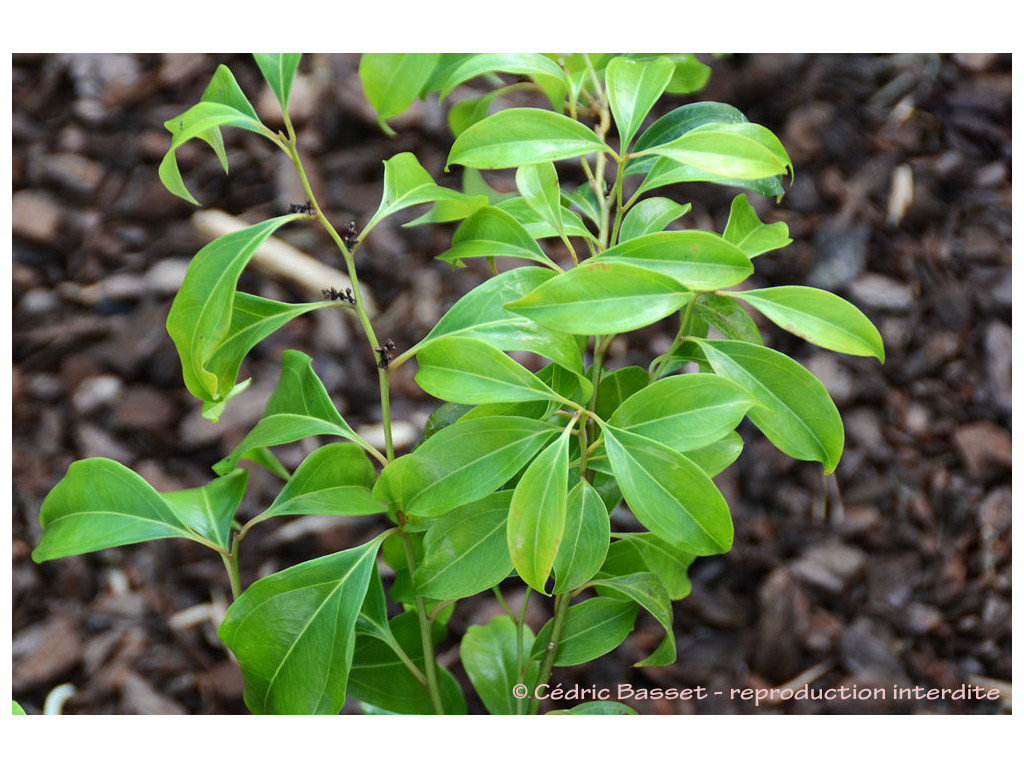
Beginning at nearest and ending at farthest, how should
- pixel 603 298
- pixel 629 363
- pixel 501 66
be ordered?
pixel 603 298 < pixel 501 66 < pixel 629 363

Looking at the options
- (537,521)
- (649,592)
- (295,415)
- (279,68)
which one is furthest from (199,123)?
(649,592)

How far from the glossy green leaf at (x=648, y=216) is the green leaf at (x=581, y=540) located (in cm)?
20

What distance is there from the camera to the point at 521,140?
19.2 inches

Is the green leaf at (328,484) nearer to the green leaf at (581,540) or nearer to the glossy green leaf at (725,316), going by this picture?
the green leaf at (581,540)

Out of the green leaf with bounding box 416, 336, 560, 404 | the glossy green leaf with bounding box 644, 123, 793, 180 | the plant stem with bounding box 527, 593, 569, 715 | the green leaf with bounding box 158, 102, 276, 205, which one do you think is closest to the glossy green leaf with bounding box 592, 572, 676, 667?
the plant stem with bounding box 527, 593, 569, 715

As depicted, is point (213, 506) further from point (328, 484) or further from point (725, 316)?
point (725, 316)

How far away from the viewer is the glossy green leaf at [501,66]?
523 millimetres

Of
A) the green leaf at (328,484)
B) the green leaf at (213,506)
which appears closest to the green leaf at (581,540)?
the green leaf at (328,484)

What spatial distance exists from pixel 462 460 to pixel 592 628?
0.19 m

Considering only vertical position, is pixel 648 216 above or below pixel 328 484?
above

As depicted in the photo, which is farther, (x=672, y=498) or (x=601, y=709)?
(x=601, y=709)

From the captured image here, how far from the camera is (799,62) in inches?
28.5

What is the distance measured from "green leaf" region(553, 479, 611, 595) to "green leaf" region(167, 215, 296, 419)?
0.79 ft

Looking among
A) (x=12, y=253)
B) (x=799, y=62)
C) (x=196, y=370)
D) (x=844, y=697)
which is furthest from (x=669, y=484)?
(x=12, y=253)
